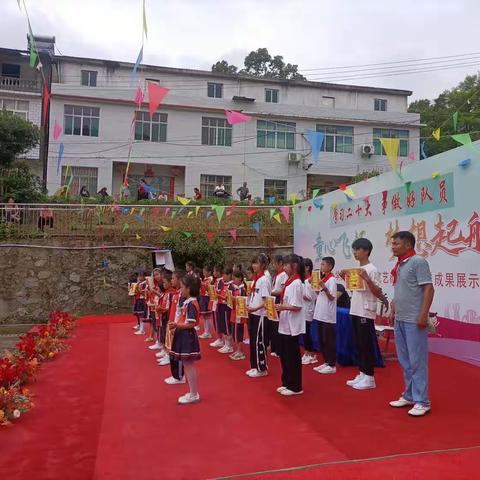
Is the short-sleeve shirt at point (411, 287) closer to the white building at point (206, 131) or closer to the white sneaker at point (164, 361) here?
the white sneaker at point (164, 361)

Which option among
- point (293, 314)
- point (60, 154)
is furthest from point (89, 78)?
point (293, 314)

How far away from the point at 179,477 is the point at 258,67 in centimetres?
3172

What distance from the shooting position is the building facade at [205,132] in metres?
20.5

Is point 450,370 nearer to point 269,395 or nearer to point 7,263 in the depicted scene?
point 269,395

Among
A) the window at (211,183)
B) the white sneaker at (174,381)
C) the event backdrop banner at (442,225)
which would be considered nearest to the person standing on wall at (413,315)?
the event backdrop banner at (442,225)

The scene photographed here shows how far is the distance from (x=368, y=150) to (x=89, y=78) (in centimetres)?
1307

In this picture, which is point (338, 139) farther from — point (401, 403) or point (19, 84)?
point (401, 403)

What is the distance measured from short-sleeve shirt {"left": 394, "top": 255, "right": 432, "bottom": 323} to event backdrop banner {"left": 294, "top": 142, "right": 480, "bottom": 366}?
2208 mm

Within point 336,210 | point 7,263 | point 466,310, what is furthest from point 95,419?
point 7,263

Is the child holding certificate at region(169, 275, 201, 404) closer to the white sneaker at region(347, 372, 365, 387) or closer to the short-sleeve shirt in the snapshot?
the white sneaker at region(347, 372, 365, 387)

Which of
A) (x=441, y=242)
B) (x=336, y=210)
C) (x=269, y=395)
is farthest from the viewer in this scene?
(x=336, y=210)

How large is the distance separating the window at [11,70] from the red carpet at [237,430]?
19.2 m

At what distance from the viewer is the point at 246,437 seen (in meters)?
3.76

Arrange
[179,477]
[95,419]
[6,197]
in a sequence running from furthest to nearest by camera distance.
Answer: [6,197]
[95,419]
[179,477]
